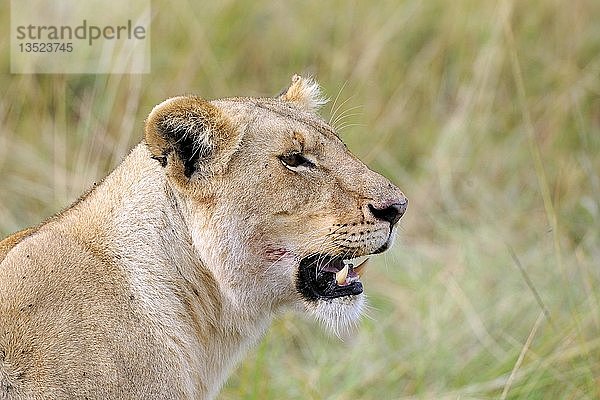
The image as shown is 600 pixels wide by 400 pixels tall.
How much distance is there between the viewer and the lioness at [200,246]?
340cm

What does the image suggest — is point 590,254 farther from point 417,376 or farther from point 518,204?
point 417,376

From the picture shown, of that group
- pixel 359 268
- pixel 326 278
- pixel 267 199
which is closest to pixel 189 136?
pixel 267 199

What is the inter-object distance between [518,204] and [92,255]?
4251 mm

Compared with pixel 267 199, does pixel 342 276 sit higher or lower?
lower

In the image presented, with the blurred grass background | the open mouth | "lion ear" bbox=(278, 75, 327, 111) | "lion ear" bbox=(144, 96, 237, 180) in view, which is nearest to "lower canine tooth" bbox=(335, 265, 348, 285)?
the open mouth

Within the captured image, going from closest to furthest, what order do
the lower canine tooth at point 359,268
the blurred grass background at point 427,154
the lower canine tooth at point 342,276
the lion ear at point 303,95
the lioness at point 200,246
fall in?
the lioness at point 200,246, the lower canine tooth at point 342,276, the lower canine tooth at point 359,268, the lion ear at point 303,95, the blurred grass background at point 427,154

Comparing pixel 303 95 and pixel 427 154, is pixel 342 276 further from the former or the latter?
pixel 427 154

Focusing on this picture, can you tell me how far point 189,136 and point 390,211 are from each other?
69cm

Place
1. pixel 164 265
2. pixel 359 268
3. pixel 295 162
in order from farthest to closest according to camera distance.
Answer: pixel 359 268 < pixel 295 162 < pixel 164 265

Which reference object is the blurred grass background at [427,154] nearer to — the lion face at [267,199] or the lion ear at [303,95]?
the lion ear at [303,95]

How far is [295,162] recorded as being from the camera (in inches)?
147

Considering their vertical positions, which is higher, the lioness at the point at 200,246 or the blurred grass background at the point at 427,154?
the blurred grass background at the point at 427,154

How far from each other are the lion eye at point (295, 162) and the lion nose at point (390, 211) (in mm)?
257

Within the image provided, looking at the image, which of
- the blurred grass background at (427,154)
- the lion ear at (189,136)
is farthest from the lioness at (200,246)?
the blurred grass background at (427,154)
